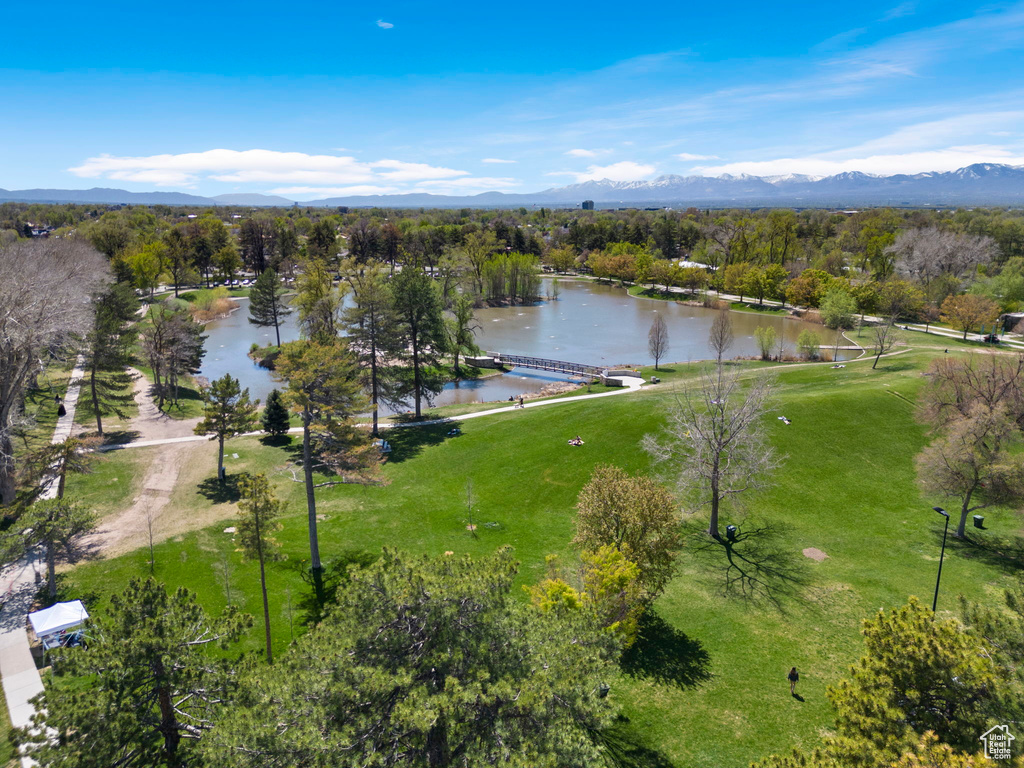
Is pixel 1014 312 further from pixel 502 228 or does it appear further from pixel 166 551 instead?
pixel 502 228

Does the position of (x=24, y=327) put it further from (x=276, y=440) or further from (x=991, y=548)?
(x=991, y=548)

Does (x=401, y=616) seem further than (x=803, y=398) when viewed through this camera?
No

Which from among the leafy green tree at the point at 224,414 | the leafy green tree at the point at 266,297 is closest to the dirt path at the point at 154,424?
the leafy green tree at the point at 224,414

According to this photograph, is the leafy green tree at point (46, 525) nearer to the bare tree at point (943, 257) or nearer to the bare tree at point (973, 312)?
the bare tree at point (973, 312)

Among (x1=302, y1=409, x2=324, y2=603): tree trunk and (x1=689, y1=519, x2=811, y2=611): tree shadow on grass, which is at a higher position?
(x1=302, y1=409, x2=324, y2=603): tree trunk

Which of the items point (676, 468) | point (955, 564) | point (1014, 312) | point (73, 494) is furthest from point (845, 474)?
point (1014, 312)

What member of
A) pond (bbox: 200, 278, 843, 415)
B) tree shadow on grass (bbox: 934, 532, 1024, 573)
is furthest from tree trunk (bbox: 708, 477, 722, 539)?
pond (bbox: 200, 278, 843, 415)

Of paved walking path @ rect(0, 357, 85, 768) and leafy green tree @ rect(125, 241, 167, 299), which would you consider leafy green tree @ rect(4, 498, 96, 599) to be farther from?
leafy green tree @ rect(125, 241, 167, 299)
